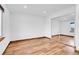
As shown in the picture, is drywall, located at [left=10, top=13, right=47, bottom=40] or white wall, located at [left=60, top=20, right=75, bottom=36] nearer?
drywall, located at [left=10, top=13, right=47, bottom=40]

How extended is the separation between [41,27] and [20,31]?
161 cm

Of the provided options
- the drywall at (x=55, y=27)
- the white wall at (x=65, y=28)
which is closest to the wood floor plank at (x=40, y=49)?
the drywall at (x=55, y=27)

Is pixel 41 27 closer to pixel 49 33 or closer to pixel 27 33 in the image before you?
pixel 49 33

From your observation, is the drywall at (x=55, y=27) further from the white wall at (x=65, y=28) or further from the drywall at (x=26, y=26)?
the drywall at (x=26, y=26)

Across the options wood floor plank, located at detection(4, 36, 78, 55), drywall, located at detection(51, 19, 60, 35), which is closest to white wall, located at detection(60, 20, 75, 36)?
drywall, located at detection(51, 19, 60, 35)

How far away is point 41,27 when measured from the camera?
4.55 meters

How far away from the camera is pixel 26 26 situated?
386cm

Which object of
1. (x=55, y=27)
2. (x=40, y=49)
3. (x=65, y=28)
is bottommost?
(x=40, y=49)

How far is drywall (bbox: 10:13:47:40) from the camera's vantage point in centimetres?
344

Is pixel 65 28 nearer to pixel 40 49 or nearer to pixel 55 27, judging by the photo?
pixel 55 27

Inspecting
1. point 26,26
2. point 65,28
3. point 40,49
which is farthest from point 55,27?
point 40,49

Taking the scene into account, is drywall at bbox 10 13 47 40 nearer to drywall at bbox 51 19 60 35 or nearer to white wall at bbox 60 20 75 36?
drywall at bbox 51 19 60 35

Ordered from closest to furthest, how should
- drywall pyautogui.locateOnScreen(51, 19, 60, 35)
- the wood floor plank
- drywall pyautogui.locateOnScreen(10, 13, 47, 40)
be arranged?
the wood floor plank → drywall pyautogui.locateOnScreen(10, 13, 47, 40) → drywall pyautogui.locateOnScreen(51, 19, 60, 35)
